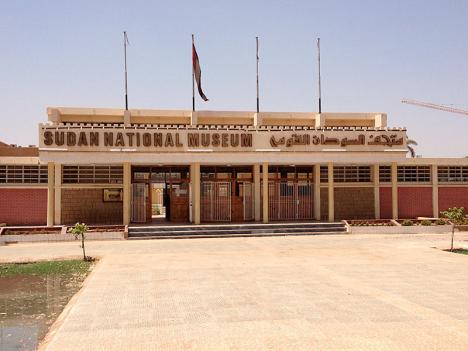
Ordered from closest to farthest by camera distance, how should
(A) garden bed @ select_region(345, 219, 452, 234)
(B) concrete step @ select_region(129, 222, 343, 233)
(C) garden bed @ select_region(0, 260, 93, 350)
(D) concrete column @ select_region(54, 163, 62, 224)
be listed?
(C) garden bed @ select_region(0, 260, 93, 350)
(B) concrete step @ select_region(129, 222, 343, 233)
(D) concrete column @ select_region(54, 163, 62, 224)
(A) garden bed @ select_region(345, 219, 452, 234)

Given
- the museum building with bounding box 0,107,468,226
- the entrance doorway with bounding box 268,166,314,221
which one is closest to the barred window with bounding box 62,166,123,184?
the museum building with bounding box 0,107,468,226

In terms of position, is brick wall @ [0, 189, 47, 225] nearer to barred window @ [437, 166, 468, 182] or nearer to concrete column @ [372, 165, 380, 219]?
concrete column @ [372, 165, 380, 219]

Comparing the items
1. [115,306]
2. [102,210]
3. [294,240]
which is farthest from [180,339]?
[102,210]

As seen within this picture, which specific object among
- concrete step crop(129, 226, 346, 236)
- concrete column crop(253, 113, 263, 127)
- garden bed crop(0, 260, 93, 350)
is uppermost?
concrete column crop(253, 113, 263, 127)

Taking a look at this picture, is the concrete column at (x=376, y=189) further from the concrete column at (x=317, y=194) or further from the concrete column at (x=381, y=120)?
the concrete column at (x=317, y=194)

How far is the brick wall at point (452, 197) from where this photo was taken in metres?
30.3

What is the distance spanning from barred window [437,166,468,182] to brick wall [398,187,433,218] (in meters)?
1.18

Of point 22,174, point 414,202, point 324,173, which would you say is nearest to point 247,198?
point 324,173

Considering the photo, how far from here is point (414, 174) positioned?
30.1m

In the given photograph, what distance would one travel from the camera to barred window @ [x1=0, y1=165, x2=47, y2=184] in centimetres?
2667

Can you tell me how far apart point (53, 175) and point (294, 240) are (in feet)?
41.9

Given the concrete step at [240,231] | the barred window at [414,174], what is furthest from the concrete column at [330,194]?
the barred window at [414,174]

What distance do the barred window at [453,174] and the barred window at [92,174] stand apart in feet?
62.8

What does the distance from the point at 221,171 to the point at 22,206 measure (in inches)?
431
